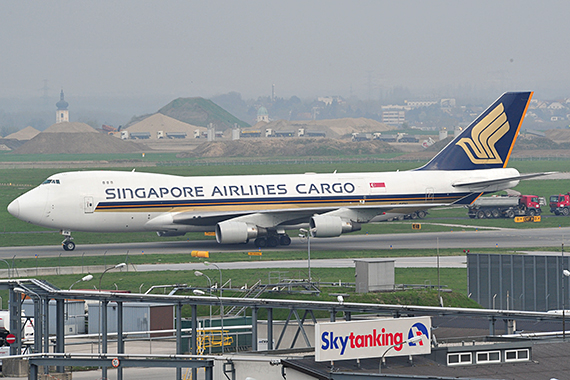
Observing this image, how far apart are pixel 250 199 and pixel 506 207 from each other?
3957 cm

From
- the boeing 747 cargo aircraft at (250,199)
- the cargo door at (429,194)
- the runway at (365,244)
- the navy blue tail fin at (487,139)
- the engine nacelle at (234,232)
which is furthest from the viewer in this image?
the navy blue tail fin at (487,139)

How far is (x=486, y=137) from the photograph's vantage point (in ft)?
251

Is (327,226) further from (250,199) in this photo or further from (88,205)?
(88,205)

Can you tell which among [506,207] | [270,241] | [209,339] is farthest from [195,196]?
[506,207]

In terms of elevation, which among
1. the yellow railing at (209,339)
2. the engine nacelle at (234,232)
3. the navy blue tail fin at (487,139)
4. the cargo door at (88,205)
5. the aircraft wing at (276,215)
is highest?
the navy blue tail fin at (487,139)

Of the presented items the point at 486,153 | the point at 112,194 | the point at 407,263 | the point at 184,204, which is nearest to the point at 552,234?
the point at 486,153

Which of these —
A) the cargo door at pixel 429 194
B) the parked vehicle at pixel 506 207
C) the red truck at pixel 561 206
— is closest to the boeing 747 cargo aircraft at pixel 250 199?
the cargo door at pixel 429 194

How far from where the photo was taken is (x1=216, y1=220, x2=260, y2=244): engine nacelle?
→ 215 ft

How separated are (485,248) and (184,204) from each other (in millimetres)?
25236

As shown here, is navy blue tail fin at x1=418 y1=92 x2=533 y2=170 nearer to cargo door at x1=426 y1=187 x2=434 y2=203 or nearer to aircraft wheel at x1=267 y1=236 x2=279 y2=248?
cargo door at x1=426 y1=187 x2=434 y2=203

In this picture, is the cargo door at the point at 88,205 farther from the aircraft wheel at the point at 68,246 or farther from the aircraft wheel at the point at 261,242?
the aircraft wheel at the point at 261,242

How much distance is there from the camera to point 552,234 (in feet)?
257

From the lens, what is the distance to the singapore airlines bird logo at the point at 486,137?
251ft

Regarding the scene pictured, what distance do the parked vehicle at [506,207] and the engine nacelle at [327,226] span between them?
3321 centimetres
